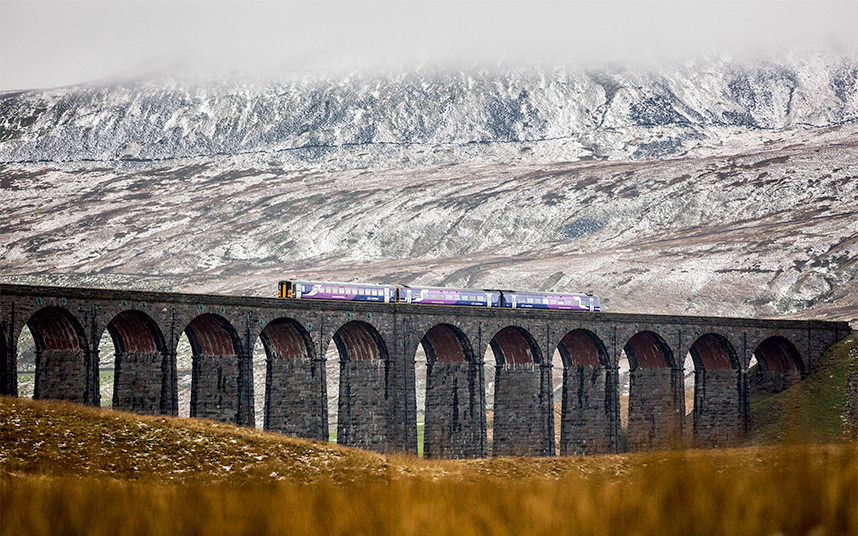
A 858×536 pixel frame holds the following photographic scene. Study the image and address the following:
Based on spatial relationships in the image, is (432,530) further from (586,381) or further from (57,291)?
(586,381)

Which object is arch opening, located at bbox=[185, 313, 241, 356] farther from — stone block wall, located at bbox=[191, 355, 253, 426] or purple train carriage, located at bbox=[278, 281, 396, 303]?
purple train carriage, located at bbox=[278, 281, 396, 303]

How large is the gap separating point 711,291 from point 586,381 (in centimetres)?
10626

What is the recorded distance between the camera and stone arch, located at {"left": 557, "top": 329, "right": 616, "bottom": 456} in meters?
73.1

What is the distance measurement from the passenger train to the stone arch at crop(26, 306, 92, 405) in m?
13.3

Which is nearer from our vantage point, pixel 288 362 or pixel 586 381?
pixel 288 362

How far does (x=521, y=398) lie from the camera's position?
70938mm

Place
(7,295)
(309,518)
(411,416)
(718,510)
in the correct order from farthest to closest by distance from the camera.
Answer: (411,416) < (7,295) < (309,518) < (718,510)

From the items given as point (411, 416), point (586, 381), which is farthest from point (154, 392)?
point (586, 381)

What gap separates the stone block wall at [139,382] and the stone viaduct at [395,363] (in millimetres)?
77

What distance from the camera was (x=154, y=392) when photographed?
56.3 metres

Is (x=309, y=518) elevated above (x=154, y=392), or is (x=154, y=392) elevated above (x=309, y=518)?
(x=309, y=518)

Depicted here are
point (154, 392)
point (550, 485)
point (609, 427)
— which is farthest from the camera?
point (609, 427)

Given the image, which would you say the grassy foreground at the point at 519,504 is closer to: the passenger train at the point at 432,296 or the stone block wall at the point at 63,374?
the stone block wall at the point at 63,374

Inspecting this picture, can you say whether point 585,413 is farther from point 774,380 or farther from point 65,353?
point 65,353
